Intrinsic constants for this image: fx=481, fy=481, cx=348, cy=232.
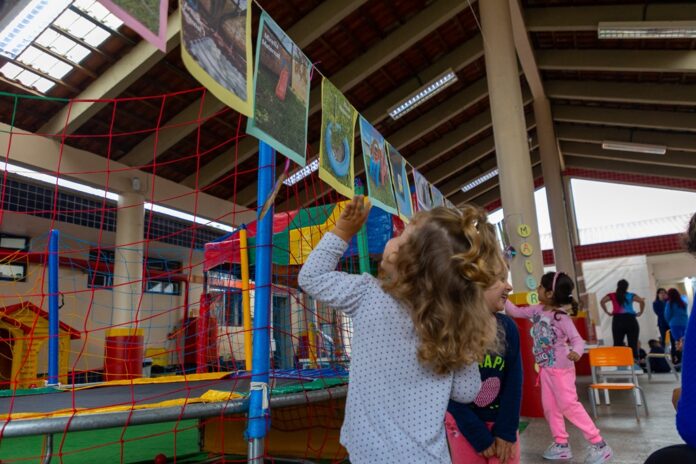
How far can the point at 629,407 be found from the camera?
14.1 ft

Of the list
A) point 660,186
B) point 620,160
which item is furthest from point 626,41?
point 660,186

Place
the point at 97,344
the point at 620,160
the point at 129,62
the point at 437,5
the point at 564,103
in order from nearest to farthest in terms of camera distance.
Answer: the point at 129,62 < the point at 437,5 < the point at 97,344 < the point at 564,103 < the point at 620,160

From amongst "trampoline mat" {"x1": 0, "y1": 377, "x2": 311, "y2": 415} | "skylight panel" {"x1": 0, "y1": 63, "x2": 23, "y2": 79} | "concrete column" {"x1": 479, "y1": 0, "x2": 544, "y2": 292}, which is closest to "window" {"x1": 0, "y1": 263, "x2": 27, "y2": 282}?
"skylight panel" {"x1": 0, "y1": 63, "x2": 23, "y2": 79}

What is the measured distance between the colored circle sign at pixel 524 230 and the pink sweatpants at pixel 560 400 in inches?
90.3

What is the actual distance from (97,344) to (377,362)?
28.8ft

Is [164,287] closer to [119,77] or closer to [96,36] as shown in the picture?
[119,77]

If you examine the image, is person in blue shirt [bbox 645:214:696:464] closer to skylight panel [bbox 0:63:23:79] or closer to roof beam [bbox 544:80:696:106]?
skylight panel [bbox 0:63:23:79]

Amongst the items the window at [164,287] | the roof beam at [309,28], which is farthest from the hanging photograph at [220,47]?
the window at [164,287]

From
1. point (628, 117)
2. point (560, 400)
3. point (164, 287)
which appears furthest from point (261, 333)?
point (628, 117)

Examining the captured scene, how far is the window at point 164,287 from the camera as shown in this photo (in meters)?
10.1

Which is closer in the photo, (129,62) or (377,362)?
(377,362)

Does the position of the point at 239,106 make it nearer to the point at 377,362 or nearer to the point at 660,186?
the point at 377,362

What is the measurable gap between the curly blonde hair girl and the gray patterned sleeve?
0.07m

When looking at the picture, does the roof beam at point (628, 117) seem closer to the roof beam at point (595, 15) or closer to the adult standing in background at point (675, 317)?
the roof beam at point (595, 15)
